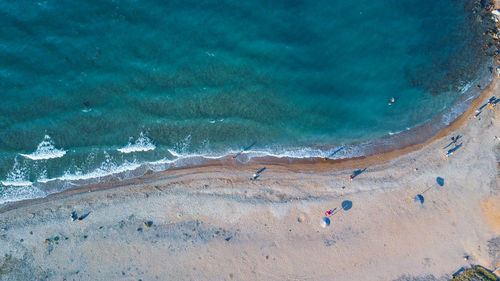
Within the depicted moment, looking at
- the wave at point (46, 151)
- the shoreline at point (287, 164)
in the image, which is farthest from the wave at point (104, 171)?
the wave at point (46, 151)

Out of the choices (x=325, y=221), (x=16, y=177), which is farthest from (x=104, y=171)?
(x=325, y=221)

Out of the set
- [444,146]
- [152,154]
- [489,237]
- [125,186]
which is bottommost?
[125,186]

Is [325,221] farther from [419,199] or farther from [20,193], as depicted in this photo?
[20,193]

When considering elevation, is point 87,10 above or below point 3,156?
above

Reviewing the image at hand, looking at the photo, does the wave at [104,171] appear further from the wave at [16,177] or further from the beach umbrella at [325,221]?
the beach umbrella at [325,221]

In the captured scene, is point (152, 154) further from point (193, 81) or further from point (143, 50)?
point (143, 50)

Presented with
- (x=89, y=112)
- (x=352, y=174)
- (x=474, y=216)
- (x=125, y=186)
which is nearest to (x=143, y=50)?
(x=89, y=112)
